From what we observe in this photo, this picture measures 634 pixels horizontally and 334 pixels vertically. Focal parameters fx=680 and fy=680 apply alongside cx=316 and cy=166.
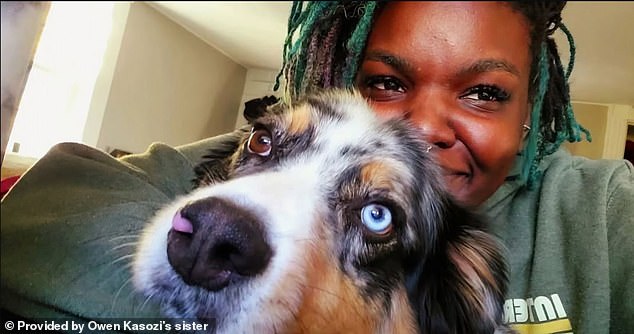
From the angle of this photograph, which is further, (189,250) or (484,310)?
(484,310)

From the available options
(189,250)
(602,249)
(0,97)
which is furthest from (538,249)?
(0,97)

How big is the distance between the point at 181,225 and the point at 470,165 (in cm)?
18

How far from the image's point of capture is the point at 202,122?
0.35 m

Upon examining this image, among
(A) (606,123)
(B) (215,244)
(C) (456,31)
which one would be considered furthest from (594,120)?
(B) (215,244)

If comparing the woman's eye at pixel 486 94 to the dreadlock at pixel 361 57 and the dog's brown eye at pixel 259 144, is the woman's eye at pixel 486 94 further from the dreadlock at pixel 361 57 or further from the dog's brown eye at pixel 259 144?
the dog's brown eye at pixel 259 144

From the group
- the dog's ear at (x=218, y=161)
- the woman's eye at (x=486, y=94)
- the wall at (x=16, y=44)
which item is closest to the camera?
the wall at (x=16, y=44)

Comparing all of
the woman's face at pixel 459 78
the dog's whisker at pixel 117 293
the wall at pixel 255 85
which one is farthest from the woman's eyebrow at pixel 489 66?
the dog's whisker at pixel 117 293

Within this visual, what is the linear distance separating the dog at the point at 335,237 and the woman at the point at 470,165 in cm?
2

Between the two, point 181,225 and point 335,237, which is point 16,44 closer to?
point 181,225

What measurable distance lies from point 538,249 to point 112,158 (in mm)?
302

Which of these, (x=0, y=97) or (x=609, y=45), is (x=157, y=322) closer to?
(x=0, y=97)

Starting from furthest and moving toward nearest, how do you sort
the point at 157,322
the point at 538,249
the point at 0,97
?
the point at 538,249 → the point at 157,322 → the point at 0,97

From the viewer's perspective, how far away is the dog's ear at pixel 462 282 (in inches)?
20.6

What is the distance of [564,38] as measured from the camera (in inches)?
13.9
